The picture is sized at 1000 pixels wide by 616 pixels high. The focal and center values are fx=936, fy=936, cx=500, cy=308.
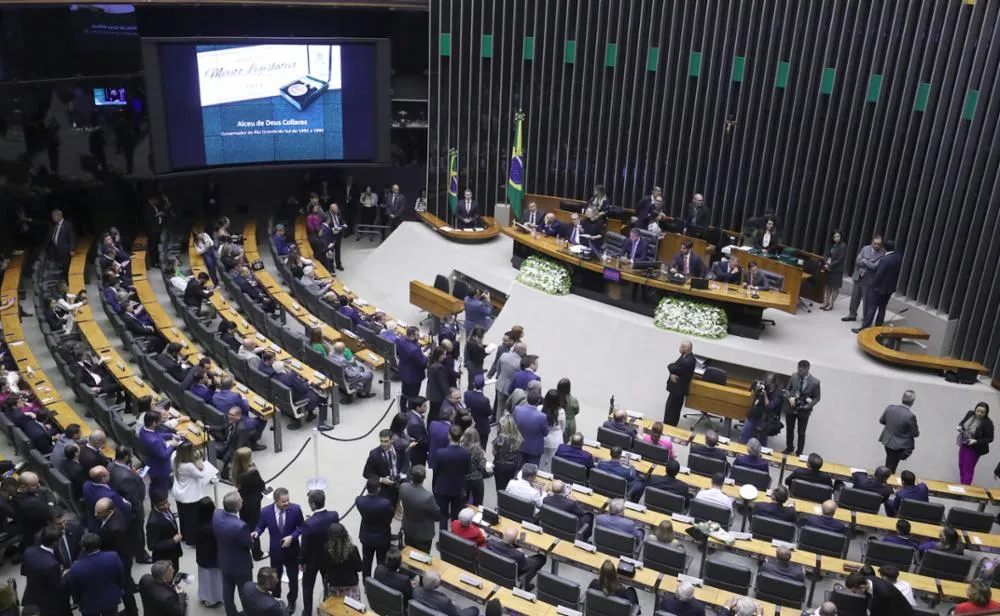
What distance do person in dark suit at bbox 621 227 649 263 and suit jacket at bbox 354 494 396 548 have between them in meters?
7.04

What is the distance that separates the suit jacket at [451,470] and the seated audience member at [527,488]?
50 centimetres

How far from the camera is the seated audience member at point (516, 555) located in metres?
8.62

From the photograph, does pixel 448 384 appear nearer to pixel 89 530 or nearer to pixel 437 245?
pixel 89 530

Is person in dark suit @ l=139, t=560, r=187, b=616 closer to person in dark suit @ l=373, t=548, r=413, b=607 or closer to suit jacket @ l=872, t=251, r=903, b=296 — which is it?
person in dark suit @ l=373, t=548, r=413, b=607

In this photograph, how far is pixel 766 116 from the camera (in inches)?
670

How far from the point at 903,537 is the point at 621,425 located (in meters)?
3.22

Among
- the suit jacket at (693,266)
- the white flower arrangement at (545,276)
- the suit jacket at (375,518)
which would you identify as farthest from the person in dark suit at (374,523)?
the suit jacket at (693,266)

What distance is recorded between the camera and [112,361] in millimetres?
12344

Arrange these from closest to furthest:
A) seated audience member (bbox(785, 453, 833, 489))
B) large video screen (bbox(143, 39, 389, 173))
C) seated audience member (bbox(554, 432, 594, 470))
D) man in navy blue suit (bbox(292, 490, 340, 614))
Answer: man in navy blue suit (bbox(292, 490, 340, 614)) → seated audience member (bbox(785, 453, 833, 489)) → seated audience member (bbox(554, 432, 594, 470)) → large video screen (bbox(143, 39, 389, 173))

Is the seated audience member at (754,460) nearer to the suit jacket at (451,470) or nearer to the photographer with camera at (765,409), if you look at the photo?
the photographer with camera at (765,409)

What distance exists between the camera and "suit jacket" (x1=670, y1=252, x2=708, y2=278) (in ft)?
45.9

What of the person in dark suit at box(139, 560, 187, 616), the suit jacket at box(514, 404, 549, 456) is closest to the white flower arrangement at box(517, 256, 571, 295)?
the suit jacket at box(514, 404, 549, 456)

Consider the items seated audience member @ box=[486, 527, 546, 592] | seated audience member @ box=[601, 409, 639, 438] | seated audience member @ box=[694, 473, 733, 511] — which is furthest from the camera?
seated audience member @ box=[601, 409, 639, 438]

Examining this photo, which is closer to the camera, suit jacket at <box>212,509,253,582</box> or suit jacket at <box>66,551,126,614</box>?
suit jacket at <box>66,551,126,614</box>
